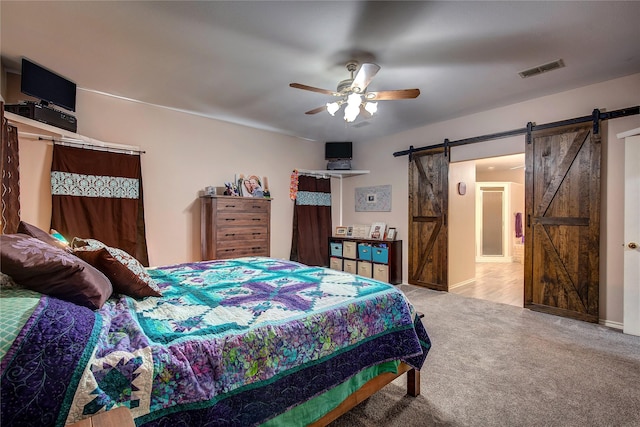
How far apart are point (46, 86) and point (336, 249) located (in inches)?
178

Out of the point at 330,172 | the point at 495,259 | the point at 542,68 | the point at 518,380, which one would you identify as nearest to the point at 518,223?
the point at 495,259

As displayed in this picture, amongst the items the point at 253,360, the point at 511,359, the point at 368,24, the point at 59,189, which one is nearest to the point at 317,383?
the point at 253,360

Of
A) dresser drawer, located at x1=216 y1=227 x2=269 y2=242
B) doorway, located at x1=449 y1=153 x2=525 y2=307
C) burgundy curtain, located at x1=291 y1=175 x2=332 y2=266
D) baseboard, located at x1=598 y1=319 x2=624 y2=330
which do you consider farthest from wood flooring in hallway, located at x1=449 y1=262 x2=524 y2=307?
dresser drawer, located at x1=216 y1=227 x2=269 y2=242

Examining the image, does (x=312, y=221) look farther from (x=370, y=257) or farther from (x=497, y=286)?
(x=497, y=286)

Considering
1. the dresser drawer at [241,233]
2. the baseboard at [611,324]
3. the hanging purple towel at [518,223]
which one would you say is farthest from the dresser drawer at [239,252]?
the hanging purple towel at [518,223]

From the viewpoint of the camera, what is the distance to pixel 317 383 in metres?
1.35

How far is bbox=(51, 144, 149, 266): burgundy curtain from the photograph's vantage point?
324 centimetres

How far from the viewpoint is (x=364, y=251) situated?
5090 mm

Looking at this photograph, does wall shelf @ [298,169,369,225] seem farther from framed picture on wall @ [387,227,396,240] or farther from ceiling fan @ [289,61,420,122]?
ceiling fan @ [289,61,420,122]

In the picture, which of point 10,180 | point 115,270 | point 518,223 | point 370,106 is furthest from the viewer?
point 518,223

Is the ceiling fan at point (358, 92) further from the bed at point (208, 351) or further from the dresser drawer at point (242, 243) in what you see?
the dresser drawer at point (242, 243)

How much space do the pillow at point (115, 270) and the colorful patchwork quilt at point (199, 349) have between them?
63mm

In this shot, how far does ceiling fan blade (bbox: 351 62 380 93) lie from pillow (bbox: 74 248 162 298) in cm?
215

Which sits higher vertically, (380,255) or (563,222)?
(563,222)
